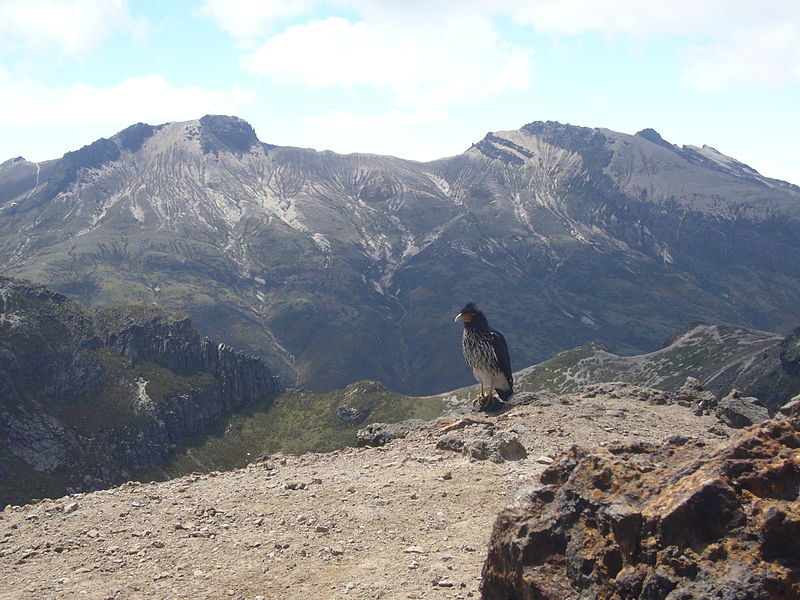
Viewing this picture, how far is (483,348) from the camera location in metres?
23.0

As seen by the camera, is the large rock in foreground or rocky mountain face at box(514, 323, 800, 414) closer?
the large rock in foreground

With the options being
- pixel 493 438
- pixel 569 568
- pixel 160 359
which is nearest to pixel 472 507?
pixel 493 438

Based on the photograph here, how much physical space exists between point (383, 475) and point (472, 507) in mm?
3218

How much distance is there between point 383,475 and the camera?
16234 mm

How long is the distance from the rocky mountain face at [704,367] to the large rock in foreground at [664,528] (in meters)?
135

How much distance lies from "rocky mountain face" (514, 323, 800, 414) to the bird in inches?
4774

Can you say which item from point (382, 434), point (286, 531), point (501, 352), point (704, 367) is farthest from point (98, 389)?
point (286, 531)

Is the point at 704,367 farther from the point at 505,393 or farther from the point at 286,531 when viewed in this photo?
the point at 286,531

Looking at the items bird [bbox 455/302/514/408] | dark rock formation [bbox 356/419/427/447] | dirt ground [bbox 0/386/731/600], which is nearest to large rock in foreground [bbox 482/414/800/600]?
dirt ground [bbox 0/386/731/600]

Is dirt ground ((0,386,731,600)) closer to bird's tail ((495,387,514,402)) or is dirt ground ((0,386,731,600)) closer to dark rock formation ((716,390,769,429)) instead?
bird's tail ((495,387,514,402))

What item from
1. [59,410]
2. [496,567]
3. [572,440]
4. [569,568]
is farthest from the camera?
[59,410]

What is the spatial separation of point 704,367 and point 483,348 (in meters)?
159

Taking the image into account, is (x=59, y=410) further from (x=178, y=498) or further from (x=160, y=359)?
(x=178, y=498)

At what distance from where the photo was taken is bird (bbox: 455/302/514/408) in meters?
23.0
